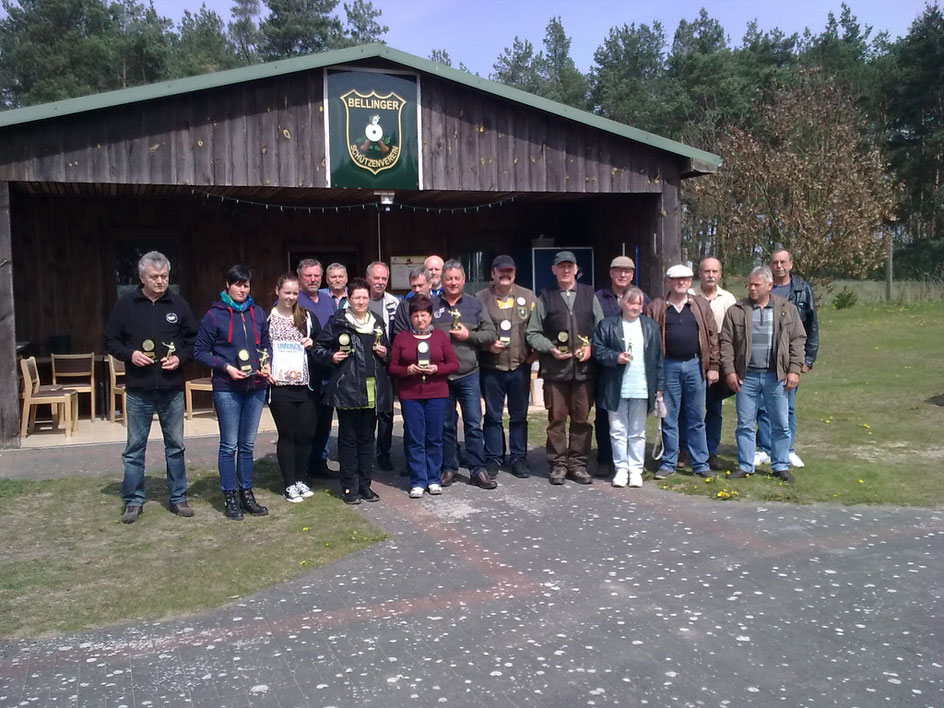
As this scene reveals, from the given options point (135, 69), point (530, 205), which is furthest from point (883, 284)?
point (135, 69)

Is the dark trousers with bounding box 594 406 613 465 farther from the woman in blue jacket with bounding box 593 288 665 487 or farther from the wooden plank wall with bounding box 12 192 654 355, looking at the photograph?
the wooden plank wall with bounding box 12 192 654 355

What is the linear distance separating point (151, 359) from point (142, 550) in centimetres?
130

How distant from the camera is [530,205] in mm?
14031

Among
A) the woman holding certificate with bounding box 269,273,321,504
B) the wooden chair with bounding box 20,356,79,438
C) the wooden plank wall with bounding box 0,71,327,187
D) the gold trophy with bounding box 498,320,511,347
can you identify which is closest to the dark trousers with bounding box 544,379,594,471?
the gold trophy with bounding box 498,320,511,347

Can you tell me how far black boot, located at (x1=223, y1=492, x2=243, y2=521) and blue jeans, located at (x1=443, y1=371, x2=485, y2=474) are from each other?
5.93 ft

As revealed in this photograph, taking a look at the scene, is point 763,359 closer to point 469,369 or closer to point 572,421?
point 572,421

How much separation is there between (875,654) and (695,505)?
8.81 feet

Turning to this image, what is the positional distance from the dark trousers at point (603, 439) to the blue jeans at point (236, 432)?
291 cm

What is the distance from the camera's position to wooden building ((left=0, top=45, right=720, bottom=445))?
9.26 m

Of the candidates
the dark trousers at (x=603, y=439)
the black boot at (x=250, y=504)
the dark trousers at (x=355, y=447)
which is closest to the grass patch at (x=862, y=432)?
the dark trousers at (x=603, y=439)

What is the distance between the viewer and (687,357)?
302 inches

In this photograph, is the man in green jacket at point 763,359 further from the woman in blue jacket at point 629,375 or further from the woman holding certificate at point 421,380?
the woman holding certificate at point 421,380

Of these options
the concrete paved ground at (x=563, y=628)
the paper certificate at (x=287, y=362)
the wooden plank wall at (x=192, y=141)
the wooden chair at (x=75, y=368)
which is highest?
the wooden plank wall at (x=192, y=141)

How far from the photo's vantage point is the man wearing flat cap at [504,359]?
7660 millimetres
